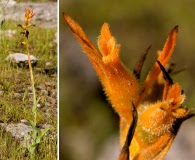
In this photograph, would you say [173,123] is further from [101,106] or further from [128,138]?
[101,106]

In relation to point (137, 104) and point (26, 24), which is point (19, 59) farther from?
point (137, 104)

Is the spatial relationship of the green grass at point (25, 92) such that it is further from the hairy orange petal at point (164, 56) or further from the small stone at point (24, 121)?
the hairy orange petal at point (164, 56)

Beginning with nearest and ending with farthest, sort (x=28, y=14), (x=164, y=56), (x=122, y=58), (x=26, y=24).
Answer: (x=164, y=56), (x=28, y=14), (x=26, y=24), (x=122, y=58)

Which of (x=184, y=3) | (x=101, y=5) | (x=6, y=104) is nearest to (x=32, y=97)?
(x=6, y=104)

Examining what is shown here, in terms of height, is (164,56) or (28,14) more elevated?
(164,56)

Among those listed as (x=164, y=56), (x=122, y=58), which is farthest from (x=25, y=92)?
(x=164, y=56)
